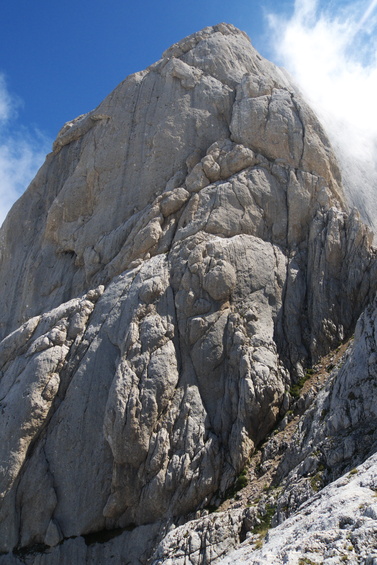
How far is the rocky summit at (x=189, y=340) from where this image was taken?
2452 centimetres

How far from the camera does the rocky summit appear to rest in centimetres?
2452

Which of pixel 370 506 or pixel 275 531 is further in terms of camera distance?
pixel 275 531

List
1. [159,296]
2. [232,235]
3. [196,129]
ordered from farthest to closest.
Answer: [196,129], [232,235], [159,296]

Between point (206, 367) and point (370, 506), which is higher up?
point (206, 367)

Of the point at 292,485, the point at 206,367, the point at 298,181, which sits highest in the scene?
the point at 298,181

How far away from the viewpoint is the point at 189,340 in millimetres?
32156

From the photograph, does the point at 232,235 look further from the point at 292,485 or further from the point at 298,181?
the point at 292,485

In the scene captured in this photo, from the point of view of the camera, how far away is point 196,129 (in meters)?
42.9

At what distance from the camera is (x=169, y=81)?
4612 centimetres

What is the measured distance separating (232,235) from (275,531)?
2209 centimetres

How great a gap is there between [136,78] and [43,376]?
1123 inches

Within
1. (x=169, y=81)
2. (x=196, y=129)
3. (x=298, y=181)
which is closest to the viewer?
(x=298, y=181)

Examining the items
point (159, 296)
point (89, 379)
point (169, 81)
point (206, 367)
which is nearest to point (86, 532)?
point (89, 379)

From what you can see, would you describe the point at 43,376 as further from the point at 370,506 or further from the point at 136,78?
the point at 136,78
